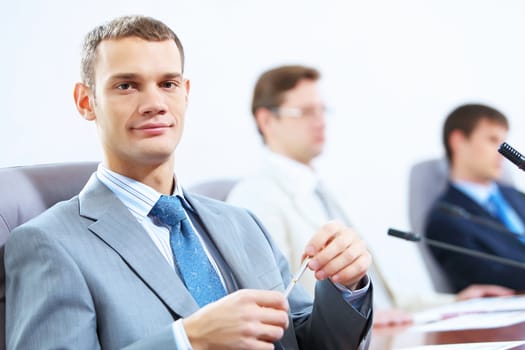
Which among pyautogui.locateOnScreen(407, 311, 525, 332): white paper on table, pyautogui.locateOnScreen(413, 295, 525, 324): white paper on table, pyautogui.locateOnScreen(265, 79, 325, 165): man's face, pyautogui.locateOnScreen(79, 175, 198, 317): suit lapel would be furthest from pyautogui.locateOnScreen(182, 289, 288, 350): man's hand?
pyautogui.locateOnScreen(265, 79, 325, 165): man's face

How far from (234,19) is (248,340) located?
7.08 ft

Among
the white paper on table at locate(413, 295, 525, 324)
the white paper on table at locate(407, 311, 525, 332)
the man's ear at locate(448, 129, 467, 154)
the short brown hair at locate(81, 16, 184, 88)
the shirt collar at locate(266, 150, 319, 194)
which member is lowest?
the white paper on table at locate(413, 295, 525, 324)

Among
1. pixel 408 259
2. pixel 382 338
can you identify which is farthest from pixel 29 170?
pixel 408 259

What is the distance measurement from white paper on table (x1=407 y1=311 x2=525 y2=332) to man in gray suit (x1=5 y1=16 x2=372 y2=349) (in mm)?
375

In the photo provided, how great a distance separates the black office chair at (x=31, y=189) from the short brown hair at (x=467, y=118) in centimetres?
239

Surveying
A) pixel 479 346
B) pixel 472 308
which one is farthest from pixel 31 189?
pixel 472 308

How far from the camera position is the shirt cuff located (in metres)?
1.06

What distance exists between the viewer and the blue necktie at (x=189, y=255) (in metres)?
1.28

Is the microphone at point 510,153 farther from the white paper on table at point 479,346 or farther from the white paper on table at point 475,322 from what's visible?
the white paper on table at point 475,322

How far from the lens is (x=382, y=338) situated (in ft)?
5.53

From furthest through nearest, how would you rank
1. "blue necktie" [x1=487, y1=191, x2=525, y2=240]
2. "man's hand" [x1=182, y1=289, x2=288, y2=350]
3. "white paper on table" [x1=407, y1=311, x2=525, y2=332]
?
"blue necktie" [x1=487, y1=191, x2=525, y2=240] → "white paper on table" [x1=407, y1=311, x2=525, y2=332] → "man's hand" [x1=182, y1=289, x2=288, y2=350]

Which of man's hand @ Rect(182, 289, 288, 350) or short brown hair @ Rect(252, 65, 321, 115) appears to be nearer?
man's hand @ Rect(182, 289, 288, 350)

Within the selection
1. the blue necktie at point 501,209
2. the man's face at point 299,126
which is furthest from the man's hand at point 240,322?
the blue necktie at point 501,209

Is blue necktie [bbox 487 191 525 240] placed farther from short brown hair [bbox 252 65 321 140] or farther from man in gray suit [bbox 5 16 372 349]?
man in gray suit [bbox 5 16 372 349]
